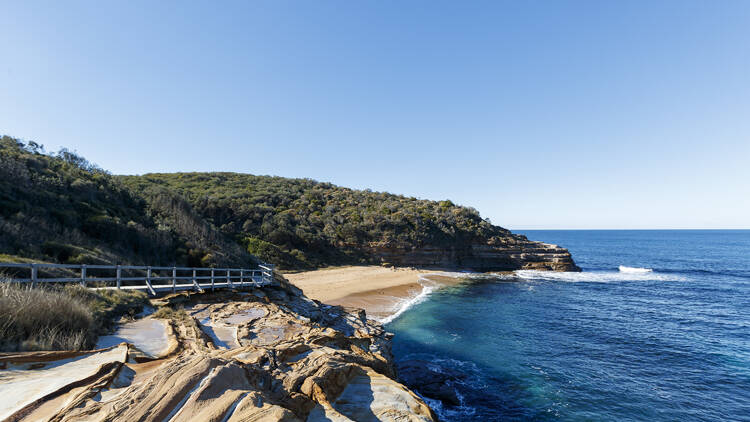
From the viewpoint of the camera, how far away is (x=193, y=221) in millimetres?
20234

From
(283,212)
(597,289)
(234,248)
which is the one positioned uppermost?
(283,212)

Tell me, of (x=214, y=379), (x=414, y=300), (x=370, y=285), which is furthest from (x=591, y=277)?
(x=214, y=379)

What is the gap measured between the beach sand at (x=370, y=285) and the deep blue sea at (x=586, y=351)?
71.5 inches

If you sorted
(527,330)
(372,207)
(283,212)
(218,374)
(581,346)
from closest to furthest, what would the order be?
(218,374), (581,346), (527,330), (283,212), (372,207)

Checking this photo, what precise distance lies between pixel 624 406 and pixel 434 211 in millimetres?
40908

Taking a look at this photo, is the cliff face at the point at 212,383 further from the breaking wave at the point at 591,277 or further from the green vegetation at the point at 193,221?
the breaking wave at the point at 591,277

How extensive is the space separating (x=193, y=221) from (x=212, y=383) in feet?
64.4

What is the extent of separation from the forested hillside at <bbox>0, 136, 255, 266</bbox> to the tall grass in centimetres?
457

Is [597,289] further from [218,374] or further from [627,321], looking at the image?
[218,374]

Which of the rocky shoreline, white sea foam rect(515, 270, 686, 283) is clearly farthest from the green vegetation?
white sea foam rect(515, 270, 686, 283)

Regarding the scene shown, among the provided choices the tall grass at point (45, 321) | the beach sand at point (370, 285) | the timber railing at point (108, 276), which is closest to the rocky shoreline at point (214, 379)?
the tall grass at point (45, 321)

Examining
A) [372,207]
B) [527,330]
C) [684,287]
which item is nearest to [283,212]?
[372,207]

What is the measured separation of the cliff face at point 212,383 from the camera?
291cm

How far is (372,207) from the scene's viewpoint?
48.7m
